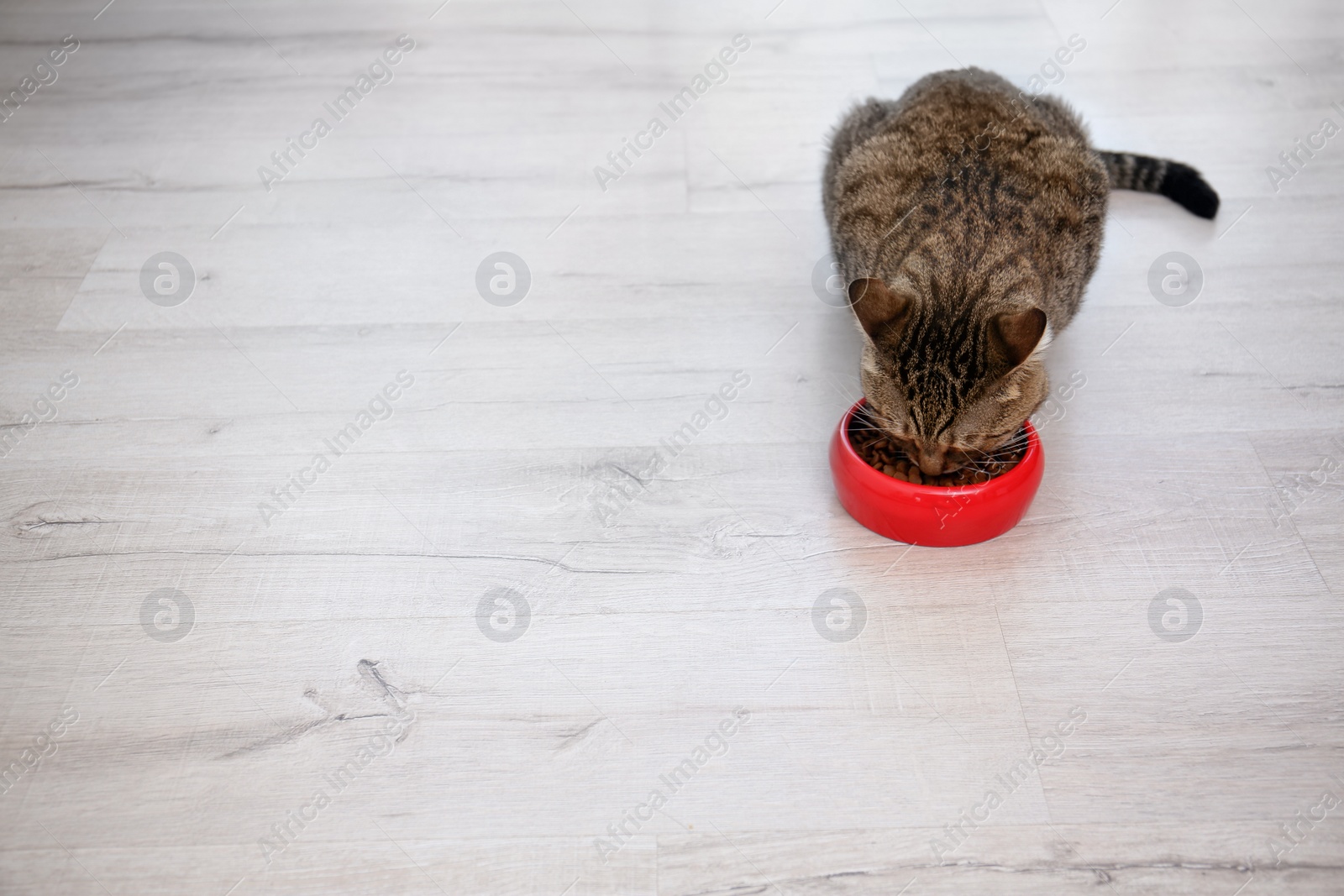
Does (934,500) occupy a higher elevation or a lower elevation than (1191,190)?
higher

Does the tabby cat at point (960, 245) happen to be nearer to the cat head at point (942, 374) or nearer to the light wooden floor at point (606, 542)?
the cat head at point (942, 374)

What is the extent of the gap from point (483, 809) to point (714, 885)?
1.10ft

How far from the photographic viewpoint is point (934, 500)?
153cm

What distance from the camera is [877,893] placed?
4.09 ft

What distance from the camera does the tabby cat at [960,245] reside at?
1461 millimetres

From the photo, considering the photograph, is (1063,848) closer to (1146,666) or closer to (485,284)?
(1146,666)

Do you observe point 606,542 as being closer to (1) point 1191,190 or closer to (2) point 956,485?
(2) point 956,485

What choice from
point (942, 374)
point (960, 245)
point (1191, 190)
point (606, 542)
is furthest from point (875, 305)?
point (1191, 190)

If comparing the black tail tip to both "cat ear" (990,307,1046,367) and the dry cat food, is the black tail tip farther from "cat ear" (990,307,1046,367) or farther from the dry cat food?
"cat ear" (990,307,1046,367)

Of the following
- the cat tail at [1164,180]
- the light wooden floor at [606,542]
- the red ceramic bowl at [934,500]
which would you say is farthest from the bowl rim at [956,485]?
the cat tail at [1164,180]

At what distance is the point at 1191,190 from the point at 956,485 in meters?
1.24

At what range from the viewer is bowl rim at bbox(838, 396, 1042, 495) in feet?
4.96

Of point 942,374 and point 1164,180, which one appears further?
point 1164,180

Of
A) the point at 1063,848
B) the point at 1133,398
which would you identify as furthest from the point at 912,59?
the point at 1063,848
